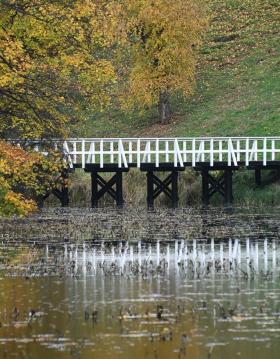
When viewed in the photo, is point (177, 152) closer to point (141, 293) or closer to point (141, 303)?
point (141, 293)

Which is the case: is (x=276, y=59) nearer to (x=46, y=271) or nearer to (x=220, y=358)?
(x=46, y=271)

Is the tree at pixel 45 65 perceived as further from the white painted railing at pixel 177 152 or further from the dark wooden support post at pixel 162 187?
the dark wooden support post at pixel 162 187

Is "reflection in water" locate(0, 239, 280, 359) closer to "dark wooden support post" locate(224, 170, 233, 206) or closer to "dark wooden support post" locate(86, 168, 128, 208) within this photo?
"dark wooden support post" locate(86, 168, 128, 208)

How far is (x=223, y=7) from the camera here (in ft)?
333

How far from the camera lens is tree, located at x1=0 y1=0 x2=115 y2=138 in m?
38.0

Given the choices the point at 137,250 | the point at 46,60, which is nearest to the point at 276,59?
the point at 46,60

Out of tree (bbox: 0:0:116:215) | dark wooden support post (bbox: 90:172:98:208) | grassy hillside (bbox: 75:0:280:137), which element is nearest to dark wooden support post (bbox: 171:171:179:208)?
dark wooden support post (bbox: 90:172:98:208)

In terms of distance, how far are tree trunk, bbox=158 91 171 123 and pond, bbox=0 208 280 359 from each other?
133 feet

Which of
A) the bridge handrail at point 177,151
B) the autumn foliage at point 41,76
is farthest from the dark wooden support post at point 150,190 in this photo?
the autumn foliage at point 41,76

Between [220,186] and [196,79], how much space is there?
29.5m

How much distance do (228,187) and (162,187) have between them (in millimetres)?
3196

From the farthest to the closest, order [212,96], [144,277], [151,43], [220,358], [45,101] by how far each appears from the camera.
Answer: [212,96] < [151,43] < [45,101] < [144,277] < [220,358]

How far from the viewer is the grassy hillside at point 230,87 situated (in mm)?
77750

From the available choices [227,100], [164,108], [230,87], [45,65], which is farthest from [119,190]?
[230,87]
